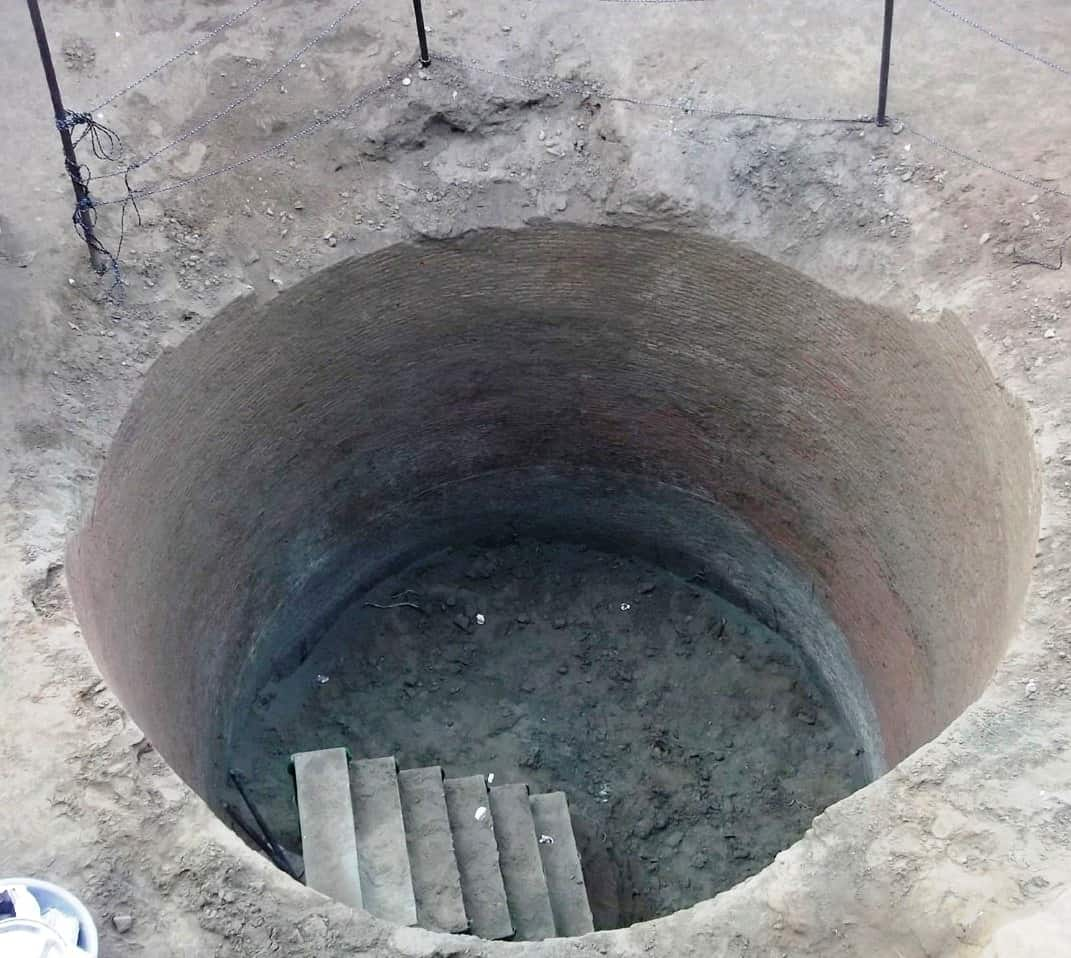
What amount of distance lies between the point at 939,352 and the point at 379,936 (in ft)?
13.9

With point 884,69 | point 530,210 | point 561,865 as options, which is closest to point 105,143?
point 530,210

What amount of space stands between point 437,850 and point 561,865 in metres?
0.90

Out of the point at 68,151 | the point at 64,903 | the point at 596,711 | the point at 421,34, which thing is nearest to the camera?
the point at 64,903

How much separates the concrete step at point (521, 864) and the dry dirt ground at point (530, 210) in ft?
7.59

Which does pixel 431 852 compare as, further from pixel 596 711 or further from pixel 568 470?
pixel 568 470

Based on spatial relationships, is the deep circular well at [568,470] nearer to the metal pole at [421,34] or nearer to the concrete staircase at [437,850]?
the concrete staircase at [437,850]

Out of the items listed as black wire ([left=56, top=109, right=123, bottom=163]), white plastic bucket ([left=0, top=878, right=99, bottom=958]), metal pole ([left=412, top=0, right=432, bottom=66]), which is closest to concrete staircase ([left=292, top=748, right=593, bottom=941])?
white plastic bucket ([left=0, top=878, right=99, bottom=958])

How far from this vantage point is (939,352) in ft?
21.4

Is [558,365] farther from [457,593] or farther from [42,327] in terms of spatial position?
[42,327]

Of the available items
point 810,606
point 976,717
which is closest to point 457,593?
point 810,606

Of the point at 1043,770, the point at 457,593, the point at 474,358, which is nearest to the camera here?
the point at 1043,770

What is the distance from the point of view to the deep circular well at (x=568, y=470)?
6434mm

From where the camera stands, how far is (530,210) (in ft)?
23.5

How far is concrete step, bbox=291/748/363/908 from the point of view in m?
6.26
